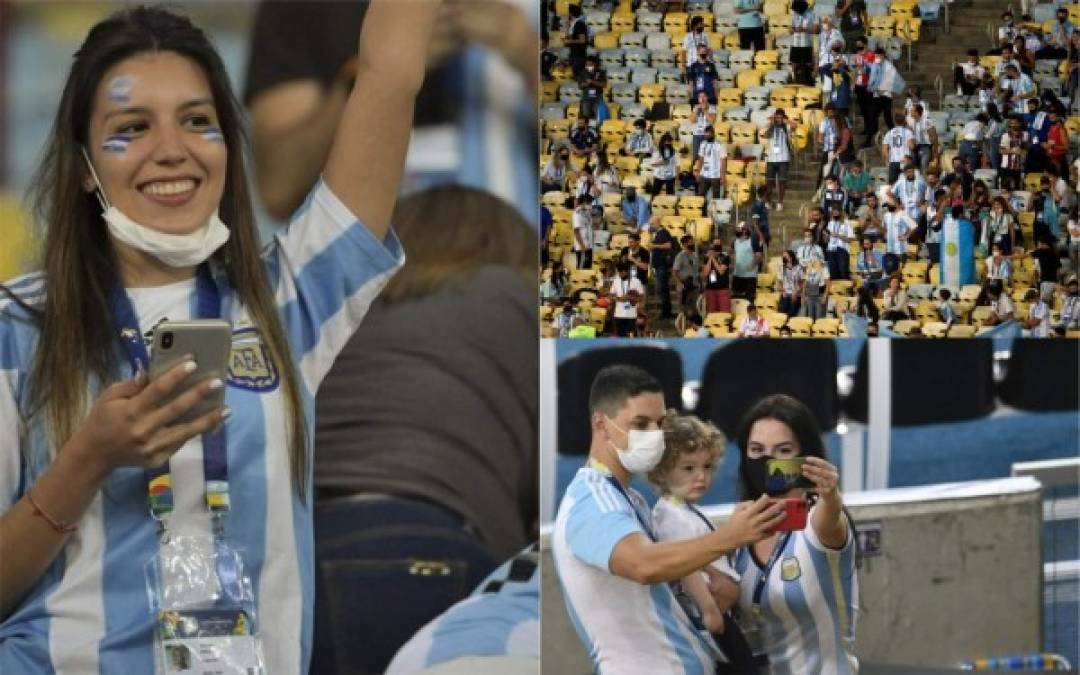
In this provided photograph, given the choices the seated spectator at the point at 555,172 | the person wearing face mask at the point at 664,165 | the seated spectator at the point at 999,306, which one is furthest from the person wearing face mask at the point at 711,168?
the seated spectator at the point at 999,306

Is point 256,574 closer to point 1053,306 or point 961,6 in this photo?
point 1053,306

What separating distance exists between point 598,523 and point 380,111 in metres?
2.04

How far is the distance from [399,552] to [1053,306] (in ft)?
24.2

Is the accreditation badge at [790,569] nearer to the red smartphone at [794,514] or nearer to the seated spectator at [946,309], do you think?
the red smartphone at [794,514]

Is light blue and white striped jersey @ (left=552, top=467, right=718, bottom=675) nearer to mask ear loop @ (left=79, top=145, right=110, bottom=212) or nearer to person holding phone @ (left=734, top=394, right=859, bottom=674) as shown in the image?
person holding phone @ (left=734, top=394, right=859, bottom=674)

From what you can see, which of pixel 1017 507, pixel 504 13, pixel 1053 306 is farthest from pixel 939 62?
pixel 504 13

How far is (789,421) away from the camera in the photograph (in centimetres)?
705

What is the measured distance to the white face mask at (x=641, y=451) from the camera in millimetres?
6812

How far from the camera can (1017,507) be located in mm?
7145

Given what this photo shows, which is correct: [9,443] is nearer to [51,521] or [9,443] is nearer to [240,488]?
[51,521]

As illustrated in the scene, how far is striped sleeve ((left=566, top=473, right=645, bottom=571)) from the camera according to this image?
6.59m

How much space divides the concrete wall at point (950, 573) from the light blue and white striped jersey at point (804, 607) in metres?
0.15

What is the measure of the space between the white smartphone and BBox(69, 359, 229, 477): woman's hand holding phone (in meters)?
0.02

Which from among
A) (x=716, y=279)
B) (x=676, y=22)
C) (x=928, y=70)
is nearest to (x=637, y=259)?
(x=716, y=279)
